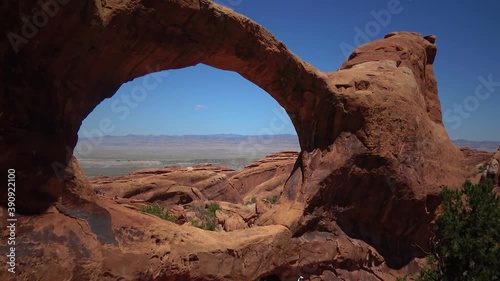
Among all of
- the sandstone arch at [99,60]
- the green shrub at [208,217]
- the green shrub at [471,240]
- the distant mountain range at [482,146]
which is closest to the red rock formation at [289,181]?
the sandstone arch at [99,60]

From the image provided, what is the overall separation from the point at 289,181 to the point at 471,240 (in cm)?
424

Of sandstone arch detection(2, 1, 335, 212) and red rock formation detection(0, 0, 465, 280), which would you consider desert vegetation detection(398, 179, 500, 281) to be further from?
sandstone arch detection(2, 1, 335, 212)

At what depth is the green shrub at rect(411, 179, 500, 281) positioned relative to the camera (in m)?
6.44

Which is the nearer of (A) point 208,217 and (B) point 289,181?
(B) point 289,181

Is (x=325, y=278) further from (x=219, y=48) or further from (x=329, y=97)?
(x=219, y=48)

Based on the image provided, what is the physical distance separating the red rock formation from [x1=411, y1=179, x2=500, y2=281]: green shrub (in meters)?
2.07

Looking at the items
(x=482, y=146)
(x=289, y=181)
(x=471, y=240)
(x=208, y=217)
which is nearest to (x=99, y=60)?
(x=289, y=181)

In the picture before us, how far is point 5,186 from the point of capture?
14.5 ft

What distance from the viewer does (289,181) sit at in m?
→ 9.16

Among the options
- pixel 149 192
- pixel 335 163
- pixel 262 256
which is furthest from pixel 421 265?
pixel 149 192

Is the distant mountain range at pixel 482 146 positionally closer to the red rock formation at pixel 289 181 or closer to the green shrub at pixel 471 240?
the red rock formation at pixel 289 181

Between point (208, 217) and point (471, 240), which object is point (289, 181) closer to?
point (471, 240)

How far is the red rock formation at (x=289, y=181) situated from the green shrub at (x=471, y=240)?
2068 millimetres

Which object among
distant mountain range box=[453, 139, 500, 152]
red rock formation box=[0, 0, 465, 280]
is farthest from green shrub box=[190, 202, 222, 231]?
distant mountain range box=[453, 139, 500, 152]
